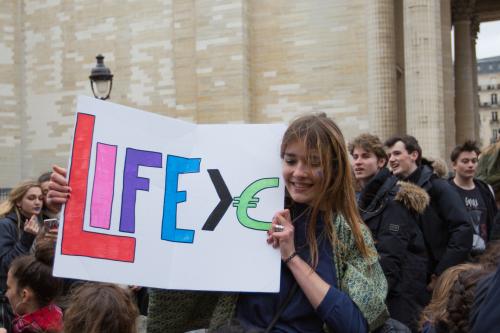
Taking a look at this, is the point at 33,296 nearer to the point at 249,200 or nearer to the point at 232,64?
the point at 249,200

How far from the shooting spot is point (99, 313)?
3123 millimetres

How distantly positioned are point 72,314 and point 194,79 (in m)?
17.1

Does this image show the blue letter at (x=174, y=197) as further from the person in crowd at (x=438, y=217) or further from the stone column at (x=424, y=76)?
the stone column at (x=424, y=76)

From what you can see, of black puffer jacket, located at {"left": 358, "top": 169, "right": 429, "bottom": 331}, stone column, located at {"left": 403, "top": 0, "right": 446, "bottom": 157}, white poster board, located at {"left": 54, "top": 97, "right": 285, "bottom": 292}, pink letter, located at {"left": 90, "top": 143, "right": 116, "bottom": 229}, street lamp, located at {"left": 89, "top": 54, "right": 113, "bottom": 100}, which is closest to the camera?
white poster board, located at {"left": 54, "top": 97, "right": 285, "bottom": 292}

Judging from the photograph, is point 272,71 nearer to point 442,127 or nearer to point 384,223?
point 442,127

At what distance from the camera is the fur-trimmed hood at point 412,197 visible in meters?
5.90

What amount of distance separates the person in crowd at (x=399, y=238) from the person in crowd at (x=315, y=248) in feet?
9.80

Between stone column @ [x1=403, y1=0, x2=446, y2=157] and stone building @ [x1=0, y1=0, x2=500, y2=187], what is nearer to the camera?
stone column @ [x1=403, y1=0, x2=446, y2=157]

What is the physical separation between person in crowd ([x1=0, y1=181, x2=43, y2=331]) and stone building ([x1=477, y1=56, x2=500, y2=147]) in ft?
284

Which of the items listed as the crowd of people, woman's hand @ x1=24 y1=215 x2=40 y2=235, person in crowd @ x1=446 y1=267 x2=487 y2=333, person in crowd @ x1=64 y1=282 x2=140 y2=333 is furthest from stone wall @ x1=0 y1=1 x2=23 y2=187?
person in crowd @ x1=446 y1=267 x2=487 y2=333

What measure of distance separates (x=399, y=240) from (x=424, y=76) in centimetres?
1143

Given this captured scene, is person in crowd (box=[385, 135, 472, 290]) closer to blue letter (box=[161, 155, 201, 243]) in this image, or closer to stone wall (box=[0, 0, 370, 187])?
blue letter (box=[161, 155, 201, 243])

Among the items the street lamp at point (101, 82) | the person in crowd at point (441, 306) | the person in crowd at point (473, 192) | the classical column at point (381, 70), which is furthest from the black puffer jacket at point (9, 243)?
the classical column at point (381, 70)

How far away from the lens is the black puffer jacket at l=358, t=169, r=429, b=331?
575 cm
